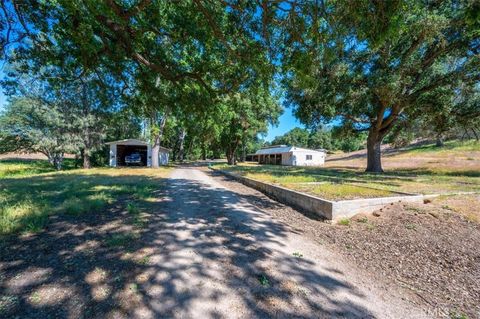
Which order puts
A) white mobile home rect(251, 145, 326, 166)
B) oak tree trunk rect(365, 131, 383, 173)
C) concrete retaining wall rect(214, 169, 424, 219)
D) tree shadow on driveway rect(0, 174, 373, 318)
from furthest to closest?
1. white mobile home rect(251, 145, 326, 166)
2. oak tree trunk rect(365, 131, 383, 173)
3. concrete retaining wall rect(214, 169, 424, 219)
4. tree shadow on driveway rect(0, 174, 373, 318)

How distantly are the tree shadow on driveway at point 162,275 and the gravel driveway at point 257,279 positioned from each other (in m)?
0.01

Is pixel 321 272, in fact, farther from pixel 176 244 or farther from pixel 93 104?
pixel 93 104

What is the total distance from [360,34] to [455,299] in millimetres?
4316

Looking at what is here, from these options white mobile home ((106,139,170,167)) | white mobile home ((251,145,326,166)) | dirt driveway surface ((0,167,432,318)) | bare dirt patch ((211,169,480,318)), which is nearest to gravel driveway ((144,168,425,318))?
dirt driveway surface ((0,167,432,318))

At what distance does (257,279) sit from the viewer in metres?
2.58

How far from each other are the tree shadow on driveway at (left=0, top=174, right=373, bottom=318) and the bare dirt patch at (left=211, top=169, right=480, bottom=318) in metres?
0.77

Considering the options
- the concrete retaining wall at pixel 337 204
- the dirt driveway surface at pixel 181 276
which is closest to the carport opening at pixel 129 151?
the dirt driveway surface at pixel 181 276

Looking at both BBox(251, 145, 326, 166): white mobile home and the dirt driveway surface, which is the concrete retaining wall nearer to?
the dirt driveway surface

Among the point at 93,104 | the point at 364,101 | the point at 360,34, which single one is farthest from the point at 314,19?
the point at 93,104

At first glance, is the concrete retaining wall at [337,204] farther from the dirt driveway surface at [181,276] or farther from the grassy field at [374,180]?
the dirt driveway surface at [181,276]

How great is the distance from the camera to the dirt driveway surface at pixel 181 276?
6.72ft

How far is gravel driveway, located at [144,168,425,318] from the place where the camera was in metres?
2.10

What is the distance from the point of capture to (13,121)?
21312 millimetres

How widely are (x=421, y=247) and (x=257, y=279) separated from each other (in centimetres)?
297
